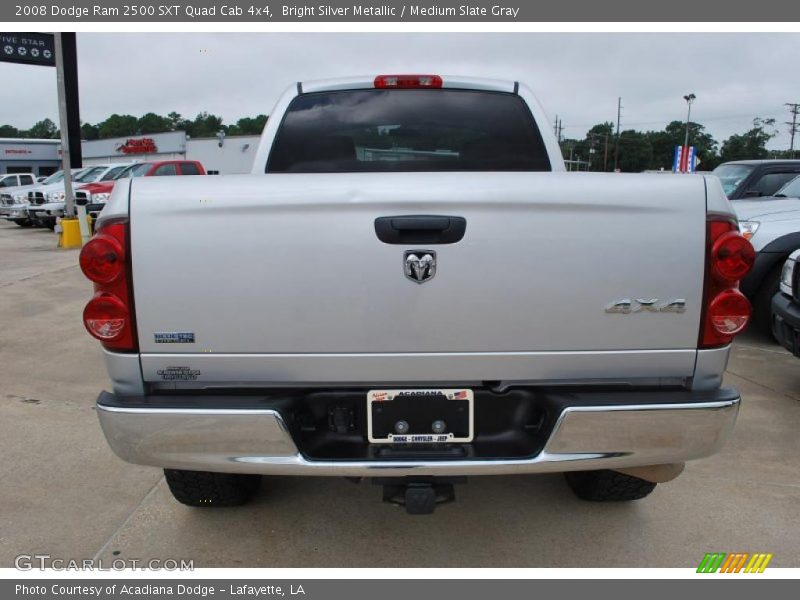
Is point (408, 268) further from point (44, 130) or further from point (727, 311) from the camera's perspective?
point (44, 130)

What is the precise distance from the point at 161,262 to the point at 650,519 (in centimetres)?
238

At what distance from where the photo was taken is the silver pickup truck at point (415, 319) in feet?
6.62

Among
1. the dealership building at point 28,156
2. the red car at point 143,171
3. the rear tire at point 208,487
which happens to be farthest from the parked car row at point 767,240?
the dealership building at point 28,156

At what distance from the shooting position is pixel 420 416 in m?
2.17

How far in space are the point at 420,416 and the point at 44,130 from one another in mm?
130882

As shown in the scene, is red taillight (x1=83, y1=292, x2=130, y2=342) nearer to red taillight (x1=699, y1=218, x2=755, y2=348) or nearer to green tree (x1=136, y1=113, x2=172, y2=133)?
red taillight (x1=699, y1=218, x2=755, y2=348)

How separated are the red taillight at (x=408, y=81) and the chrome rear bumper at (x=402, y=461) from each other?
213cm

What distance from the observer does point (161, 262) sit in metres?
2.00

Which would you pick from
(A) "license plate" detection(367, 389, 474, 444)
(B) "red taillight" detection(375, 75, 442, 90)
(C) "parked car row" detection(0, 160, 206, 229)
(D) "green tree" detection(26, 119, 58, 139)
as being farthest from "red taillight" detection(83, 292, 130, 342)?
(D) "green tree" detection(26, 119, 58, 139)

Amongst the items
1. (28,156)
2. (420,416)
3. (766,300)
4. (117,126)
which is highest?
(117,126)

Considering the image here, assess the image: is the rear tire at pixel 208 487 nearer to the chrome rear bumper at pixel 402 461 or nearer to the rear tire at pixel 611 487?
the chrome rear bumper at pixel 402 461

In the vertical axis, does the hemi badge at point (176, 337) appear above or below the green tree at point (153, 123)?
below

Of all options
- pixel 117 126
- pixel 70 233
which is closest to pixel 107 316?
pixel 70 233

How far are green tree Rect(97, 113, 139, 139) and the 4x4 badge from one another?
9457 cm
